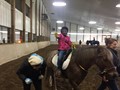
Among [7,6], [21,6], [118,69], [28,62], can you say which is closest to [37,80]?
[28,62]

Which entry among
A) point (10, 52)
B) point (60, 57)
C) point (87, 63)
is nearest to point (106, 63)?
point (87, 63)

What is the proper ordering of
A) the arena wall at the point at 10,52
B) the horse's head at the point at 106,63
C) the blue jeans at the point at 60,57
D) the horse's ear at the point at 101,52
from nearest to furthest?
the horse's head at the point at 106,63, the horse's ear at the point at 101,52, the blue jeans at the point at 60,57, the arena wall at the point at 10,52

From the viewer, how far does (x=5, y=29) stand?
17.6 meters

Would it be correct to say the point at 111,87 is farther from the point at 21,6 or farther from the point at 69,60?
the point at 21,6

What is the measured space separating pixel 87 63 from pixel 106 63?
71 cm

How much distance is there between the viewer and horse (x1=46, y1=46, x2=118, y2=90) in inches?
201

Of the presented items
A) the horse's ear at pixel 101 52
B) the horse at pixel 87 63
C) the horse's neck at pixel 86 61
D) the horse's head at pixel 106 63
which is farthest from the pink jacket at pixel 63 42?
the horse's head at pixel 106 63

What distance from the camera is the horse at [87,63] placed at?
16.7ft

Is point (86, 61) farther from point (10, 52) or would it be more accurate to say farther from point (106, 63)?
point (10, 52)

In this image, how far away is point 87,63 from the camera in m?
5.75

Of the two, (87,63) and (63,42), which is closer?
(87,63)

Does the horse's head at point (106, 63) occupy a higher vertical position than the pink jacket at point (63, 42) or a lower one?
lower

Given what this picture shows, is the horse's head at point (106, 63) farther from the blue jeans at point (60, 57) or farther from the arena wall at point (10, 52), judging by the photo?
the arena wall at point (10, 52)

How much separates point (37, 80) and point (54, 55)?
2.49m
